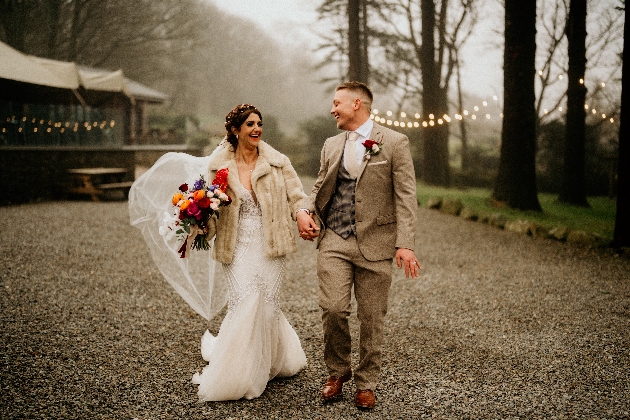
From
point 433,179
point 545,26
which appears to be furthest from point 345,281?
point 545,26

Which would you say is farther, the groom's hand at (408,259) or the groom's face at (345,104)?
the groom's face at (345,104)

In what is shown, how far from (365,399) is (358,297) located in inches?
26.2

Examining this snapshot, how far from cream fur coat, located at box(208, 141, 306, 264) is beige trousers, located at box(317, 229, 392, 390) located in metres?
0.40

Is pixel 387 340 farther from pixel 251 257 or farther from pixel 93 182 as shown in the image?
pixel 93 182

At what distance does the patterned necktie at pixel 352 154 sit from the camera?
148 inches

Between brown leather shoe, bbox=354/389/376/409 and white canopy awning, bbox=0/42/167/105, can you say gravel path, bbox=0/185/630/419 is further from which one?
white canopy awning, bbox=0/42/167/105

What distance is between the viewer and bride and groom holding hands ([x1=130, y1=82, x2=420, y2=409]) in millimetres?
3686

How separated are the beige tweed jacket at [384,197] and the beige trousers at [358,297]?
98 millimetres

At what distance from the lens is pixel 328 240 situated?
12.5 ft

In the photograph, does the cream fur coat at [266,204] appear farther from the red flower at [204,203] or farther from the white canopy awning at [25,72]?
the white canopy awning at [25,72]

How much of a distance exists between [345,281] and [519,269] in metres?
5.54

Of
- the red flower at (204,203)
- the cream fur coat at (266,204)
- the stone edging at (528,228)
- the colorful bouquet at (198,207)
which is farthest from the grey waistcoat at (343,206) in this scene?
the stone edging at (528,228)

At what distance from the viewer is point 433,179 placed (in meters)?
20.3

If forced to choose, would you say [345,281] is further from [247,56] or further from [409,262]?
[247,56]
